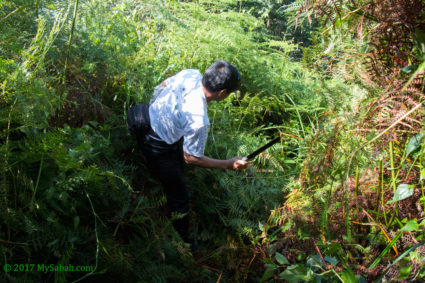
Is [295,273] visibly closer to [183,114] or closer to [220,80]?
[183,114]

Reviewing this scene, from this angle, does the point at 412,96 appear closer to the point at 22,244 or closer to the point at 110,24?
the point at 22,244

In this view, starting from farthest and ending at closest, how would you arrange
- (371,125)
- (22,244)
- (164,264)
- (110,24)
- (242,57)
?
(242,57) < (110,24) < (164,264) < (371,125) < (22,244)

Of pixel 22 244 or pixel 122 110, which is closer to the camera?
pixel 22 244

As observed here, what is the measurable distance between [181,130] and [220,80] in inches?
19.8

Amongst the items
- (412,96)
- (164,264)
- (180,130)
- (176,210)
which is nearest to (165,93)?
(180,130)

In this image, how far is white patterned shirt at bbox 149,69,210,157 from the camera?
2.50 metres

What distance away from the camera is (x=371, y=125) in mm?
2047

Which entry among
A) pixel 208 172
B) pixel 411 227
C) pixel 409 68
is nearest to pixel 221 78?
pixel 208 172

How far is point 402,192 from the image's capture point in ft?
6.47

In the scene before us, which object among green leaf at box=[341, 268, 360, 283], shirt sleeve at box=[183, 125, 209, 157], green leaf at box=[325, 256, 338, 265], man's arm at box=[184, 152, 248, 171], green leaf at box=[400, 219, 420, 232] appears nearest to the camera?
green leaf at box=[341, 268, 360, 283]

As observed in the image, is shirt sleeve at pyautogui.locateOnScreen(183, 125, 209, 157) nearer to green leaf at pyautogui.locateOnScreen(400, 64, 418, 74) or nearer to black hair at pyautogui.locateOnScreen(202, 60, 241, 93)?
black hair at pyautogui.locateOnScreen(202, 60, 241, 93)

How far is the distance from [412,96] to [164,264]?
6.08 ft

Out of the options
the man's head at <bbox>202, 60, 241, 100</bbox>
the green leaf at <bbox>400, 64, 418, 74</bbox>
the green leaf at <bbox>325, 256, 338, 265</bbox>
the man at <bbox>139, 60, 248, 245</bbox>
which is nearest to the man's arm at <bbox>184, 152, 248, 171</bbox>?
the man at <bbox>139, 60, 248, 245</bbox>

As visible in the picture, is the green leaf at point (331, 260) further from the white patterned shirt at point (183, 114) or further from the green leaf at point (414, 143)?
the white patterned shirt at point (183, 114)
